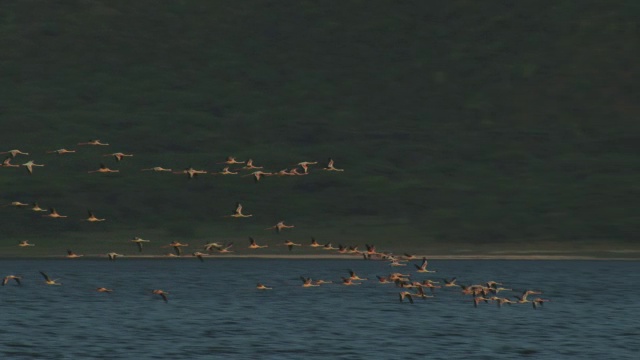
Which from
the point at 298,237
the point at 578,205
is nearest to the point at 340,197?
the point at 298,237

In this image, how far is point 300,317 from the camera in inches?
3856

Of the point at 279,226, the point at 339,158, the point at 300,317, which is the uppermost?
the point at 339,158

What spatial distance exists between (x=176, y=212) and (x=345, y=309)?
55.4 m

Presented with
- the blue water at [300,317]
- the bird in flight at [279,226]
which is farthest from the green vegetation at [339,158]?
the blue water at [300,317]

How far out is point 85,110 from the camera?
18712cm

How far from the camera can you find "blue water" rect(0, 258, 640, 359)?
8150 centimetres

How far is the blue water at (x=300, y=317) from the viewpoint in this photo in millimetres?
81500

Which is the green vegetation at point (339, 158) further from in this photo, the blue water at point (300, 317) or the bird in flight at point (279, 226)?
the blue water at point (300, 317)

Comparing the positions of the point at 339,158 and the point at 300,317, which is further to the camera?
the point at 339,158

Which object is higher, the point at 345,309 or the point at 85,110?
the point at 85,110

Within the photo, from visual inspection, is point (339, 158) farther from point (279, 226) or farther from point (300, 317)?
point (300, 317)

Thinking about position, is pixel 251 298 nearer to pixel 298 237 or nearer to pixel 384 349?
pixel 384 349

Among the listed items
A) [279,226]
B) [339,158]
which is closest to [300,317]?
[279,226]

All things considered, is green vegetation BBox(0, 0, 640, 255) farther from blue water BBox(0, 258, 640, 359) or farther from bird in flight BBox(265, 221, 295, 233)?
blue water BBox(0, 258, 640, 359)
